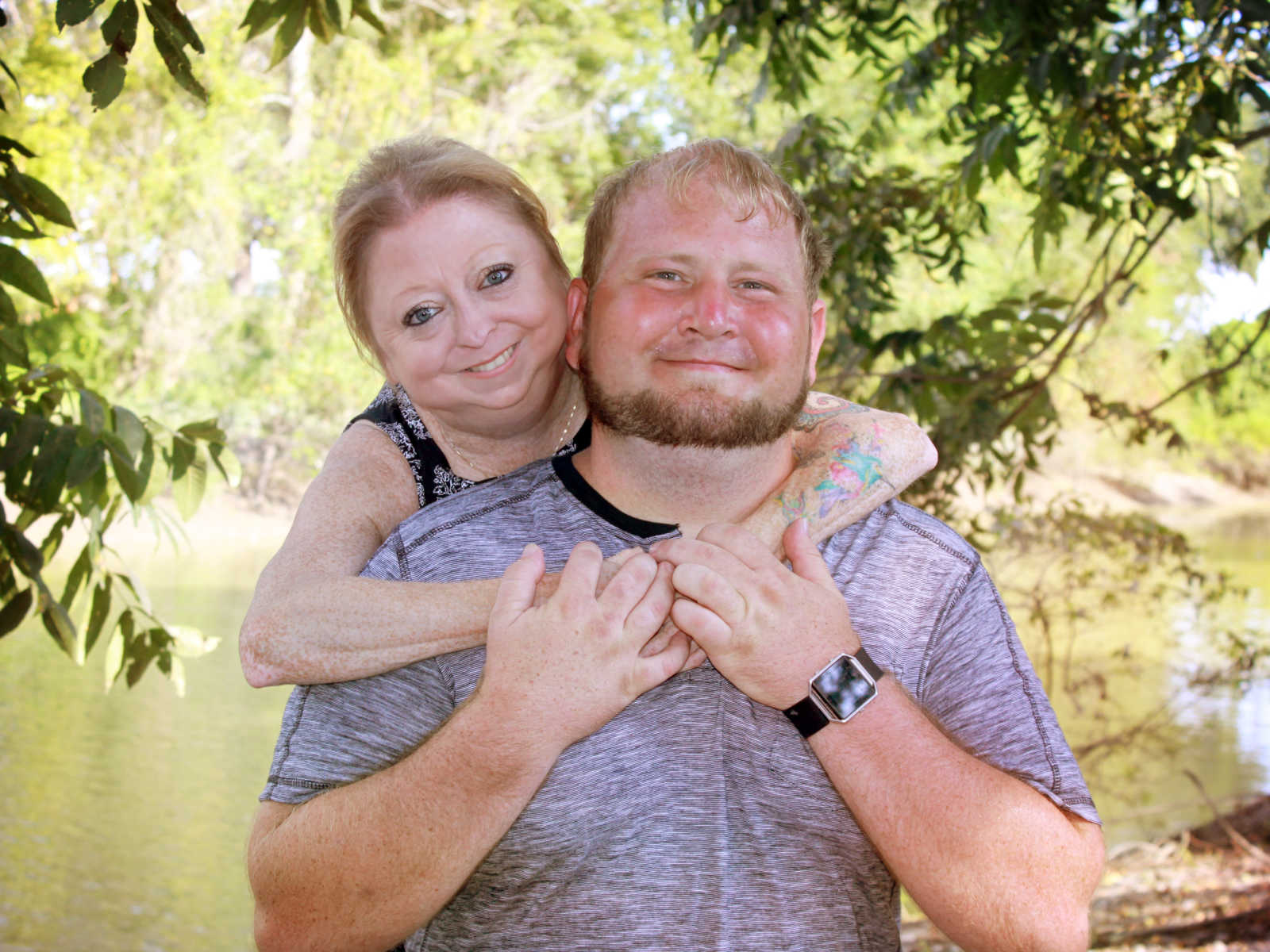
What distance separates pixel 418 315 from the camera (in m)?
2.19

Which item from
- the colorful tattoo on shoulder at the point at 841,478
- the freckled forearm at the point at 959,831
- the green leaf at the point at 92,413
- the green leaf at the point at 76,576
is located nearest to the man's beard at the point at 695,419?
the colorful tattoo on shoulder at the point at 841,478

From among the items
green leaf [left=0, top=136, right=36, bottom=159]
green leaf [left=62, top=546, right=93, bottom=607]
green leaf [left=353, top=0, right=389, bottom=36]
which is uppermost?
green leaf [left=353, top=0, right=389, bottom=36]

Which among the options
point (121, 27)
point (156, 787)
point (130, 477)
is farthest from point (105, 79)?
point (156, 787)

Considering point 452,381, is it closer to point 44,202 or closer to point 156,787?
point 44,202

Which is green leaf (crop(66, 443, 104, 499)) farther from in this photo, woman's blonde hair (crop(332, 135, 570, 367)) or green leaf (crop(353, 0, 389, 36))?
green leaf (crop(353, 0, 389, 36))

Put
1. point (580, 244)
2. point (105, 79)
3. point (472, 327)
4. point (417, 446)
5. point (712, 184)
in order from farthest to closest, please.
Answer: point (580, 244) < point (417, 446) < point (472, 327) < point (105, 79) < point (712, 184)

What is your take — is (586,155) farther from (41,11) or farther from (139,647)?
(139,647)

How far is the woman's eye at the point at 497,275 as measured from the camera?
7.24ft

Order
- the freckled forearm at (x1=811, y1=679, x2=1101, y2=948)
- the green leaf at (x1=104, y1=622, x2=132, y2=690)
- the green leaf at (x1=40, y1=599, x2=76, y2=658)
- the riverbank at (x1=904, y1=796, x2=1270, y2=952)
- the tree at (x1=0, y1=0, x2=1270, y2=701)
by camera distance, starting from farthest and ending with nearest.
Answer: the riverbank at (x1=904, y1=796, x2=1270, y2=952) < the tree at (x1=0, y1=0, x2=1270, y2=701) < the green leaf at (x1=104, y1=622, x2=132, y2=690) < the green leaf at (x1=40, y1=599, x2=76, y2=658) < the freckled forearm at (x1=811, y1=679, x2=1101, y2=948)

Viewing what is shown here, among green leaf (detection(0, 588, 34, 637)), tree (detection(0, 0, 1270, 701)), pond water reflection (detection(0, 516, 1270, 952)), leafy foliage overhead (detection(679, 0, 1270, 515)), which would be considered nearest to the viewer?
green leaf (detection(0, 588, 34, 637))

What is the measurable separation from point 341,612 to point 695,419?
0.59 m

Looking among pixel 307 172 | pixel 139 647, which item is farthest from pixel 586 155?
pixel 139 647

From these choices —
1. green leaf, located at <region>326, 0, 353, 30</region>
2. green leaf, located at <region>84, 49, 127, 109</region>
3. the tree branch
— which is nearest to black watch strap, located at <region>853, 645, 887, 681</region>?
green leaf, located at <region>84, 49, 127, 109</region>

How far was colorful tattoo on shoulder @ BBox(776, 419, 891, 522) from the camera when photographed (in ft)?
5.87
